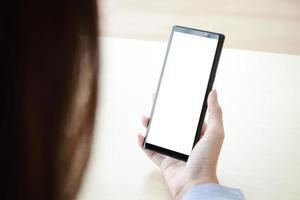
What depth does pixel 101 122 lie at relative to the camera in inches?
27.1

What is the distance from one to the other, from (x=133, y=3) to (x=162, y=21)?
0.11 meters

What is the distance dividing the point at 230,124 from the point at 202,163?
0.11 metres

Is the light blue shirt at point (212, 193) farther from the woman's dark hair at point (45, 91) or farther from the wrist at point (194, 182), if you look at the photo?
Answer: the woman's dark hair at point (45, 91)

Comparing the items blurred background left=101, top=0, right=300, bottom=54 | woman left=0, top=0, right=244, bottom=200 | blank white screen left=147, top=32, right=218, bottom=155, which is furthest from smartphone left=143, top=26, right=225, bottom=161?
woman left=0, top=0, right=244, bottom=200

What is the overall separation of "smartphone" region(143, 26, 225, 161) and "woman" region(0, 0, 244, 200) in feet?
0.91

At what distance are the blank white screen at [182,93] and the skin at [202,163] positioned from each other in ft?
0.06

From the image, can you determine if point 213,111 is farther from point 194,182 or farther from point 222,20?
point 222,20

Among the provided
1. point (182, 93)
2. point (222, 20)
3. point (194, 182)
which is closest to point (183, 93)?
point (182, 93)

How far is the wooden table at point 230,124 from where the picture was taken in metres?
0.60

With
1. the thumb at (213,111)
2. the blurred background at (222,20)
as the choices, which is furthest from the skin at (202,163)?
the blurred background at (222,20)

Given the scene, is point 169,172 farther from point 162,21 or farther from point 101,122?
point 162,21

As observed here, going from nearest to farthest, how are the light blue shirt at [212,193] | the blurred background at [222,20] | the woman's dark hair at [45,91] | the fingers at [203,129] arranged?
1. the woman's dark hair at [45,91]
2. the light blue shirt at [212,193]
3. the fingers at [203,129]
4. the blurred background at [222,20]

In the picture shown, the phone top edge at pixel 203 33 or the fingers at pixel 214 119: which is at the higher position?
the phone top edge at pixel 203 33

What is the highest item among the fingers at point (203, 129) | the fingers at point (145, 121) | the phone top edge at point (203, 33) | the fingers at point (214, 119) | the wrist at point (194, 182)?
the phone top edge at point (203, 33)
